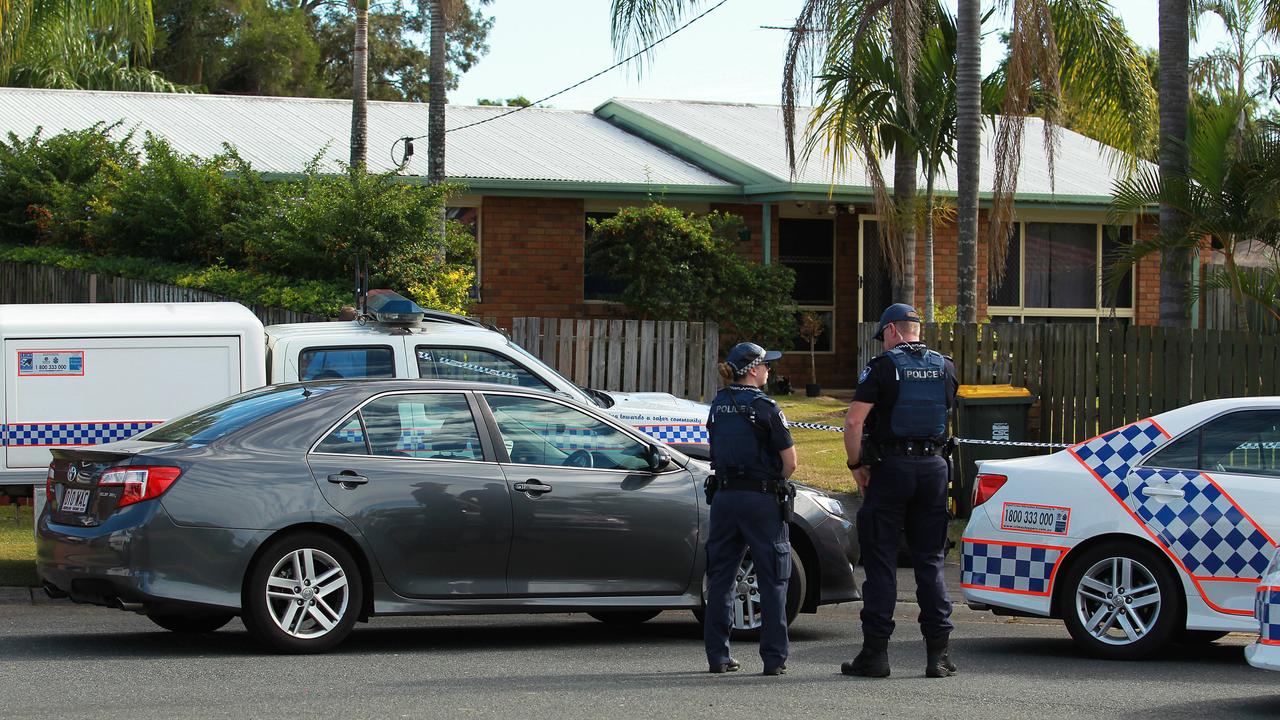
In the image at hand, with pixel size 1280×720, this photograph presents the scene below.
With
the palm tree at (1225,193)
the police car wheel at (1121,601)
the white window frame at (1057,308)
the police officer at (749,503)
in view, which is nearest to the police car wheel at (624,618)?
the police officer at (749,503)

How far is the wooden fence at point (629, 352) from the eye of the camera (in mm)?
17109

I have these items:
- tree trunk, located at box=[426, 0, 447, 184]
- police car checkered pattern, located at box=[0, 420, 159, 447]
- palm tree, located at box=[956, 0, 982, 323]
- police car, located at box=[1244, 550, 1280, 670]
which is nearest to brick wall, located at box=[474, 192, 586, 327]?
tree trunk, located at box=[426, 0, 447, 184]

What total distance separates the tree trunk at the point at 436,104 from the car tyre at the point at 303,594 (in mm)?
11812

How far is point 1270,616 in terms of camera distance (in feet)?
21.6

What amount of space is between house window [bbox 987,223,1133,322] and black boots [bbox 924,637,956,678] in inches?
674

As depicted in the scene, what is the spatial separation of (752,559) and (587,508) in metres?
1.12

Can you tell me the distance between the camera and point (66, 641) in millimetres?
8195

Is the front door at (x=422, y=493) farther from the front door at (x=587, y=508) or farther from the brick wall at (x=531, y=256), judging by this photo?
the brick wall at (x=531, y=256)

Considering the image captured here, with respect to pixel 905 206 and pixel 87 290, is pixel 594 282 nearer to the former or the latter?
pixel 905 206

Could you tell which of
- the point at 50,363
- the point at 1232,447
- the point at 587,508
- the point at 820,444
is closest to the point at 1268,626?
the point at 1232,447

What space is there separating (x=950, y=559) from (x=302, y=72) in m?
38.4

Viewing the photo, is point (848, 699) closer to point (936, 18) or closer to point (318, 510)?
point (318, 510)

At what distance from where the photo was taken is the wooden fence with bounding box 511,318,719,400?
17.1 metres

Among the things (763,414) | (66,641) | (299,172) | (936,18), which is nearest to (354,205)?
(299,172)
